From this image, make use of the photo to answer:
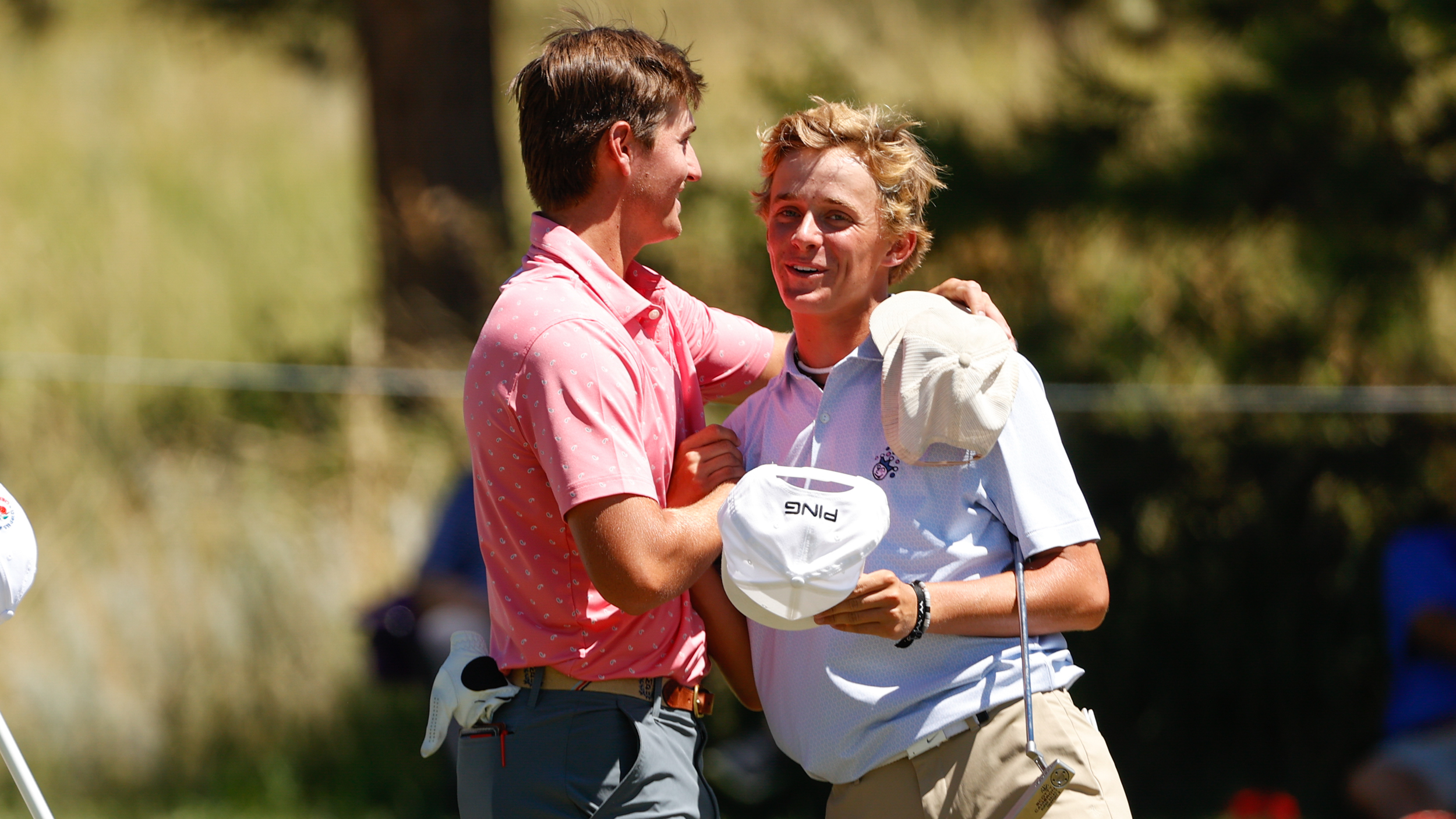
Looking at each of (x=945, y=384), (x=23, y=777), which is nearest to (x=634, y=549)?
(x=945, y=384)

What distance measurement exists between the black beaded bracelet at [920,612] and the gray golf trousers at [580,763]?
43cm

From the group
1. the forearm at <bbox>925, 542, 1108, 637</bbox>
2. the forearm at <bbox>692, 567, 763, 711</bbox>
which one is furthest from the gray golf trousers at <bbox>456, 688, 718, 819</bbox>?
the forearm at <bbox>925, 542, 1108, 637</bbox>

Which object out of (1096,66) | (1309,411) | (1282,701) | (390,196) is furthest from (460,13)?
(1282,701)

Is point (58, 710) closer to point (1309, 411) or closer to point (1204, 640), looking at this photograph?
point (1204, 640)

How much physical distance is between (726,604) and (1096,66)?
388 cm

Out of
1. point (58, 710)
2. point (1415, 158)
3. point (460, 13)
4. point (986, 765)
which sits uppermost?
point (460, 13)

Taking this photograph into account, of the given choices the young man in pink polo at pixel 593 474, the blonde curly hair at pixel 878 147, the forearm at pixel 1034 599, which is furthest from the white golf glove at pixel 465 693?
the blonde curly hair at pixel 878 147

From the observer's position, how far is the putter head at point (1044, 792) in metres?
1.93

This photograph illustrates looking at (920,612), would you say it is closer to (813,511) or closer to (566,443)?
(813,511)

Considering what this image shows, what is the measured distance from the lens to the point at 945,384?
6.39 feet

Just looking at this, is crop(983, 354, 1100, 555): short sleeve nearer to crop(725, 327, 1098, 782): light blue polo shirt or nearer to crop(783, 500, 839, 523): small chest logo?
crop(725, 327, 1098, 782): light blue polo shirt

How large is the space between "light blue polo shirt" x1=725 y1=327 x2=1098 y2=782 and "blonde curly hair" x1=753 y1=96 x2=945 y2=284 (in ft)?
0.86

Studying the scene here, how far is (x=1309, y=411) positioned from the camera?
5309mm

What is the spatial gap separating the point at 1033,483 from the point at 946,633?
25 centimetres
